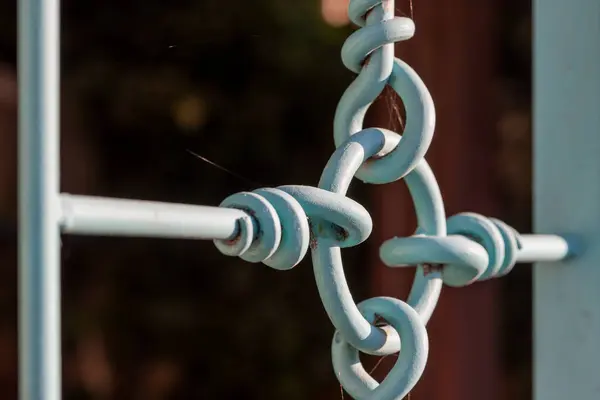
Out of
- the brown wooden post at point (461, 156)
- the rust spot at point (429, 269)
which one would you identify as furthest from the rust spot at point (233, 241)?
the brown wooden post at point (461, 156)

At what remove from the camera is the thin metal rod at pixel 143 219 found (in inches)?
7.9

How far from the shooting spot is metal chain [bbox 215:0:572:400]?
10.3 inches

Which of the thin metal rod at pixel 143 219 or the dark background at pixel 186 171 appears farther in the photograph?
the dark background at pixel 186 171

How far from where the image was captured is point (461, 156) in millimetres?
1056

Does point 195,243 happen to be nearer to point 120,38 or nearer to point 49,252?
point 120,38

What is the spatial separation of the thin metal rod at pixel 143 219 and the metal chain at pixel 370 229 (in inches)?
0.4

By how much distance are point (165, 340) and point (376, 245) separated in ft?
1.20

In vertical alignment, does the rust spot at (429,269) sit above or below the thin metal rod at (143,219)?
below

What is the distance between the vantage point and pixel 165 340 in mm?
1346
